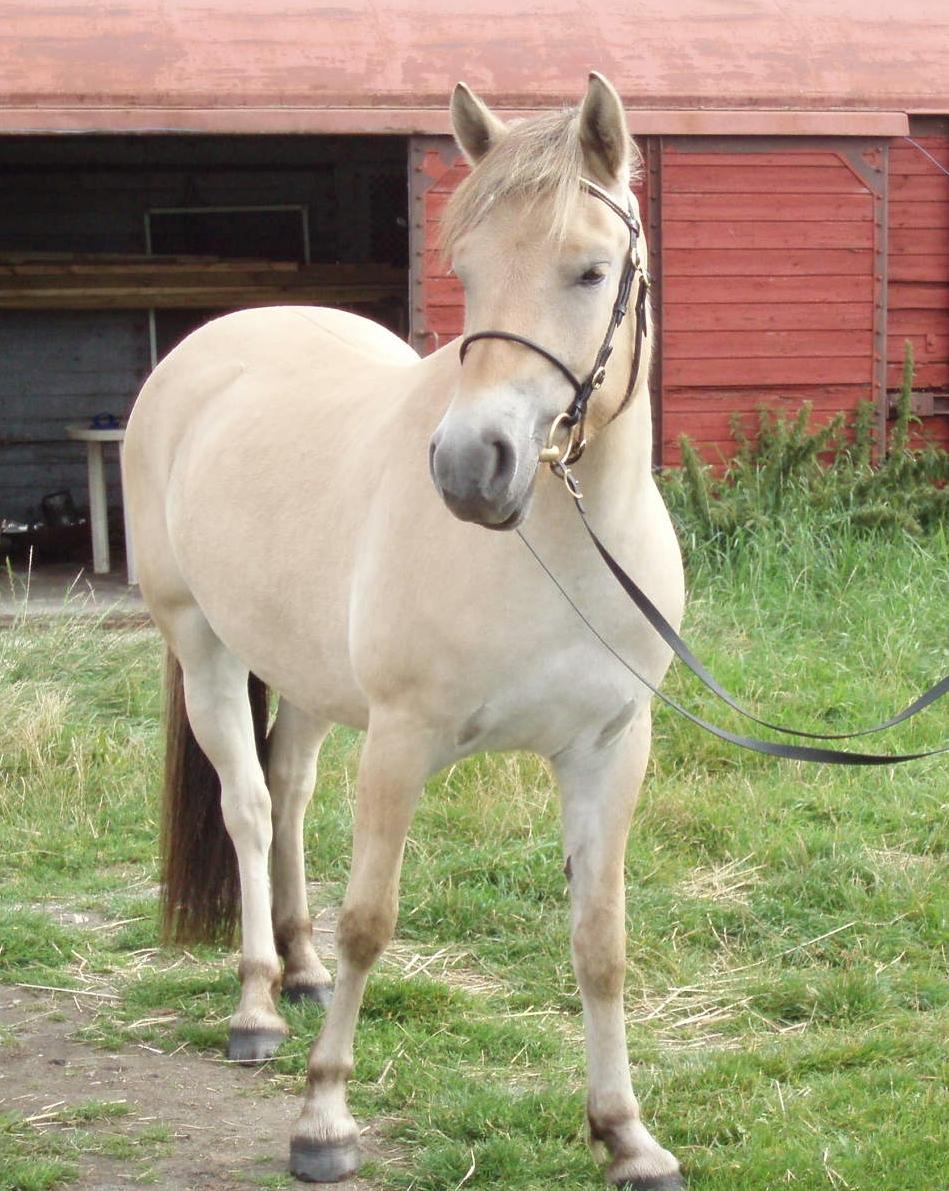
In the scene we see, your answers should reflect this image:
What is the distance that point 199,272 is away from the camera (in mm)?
10109

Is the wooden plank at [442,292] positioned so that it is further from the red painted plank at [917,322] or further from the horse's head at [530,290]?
the horse's head at [530,290]

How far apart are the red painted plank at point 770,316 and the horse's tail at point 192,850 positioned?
5541 mm

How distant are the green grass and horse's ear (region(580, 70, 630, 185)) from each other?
1876 millimetres

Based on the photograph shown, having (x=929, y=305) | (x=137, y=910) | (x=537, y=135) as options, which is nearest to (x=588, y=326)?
(x=537, y=135)

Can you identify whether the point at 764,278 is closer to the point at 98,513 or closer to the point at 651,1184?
the point at 98,513

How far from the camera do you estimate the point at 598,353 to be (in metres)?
2.43

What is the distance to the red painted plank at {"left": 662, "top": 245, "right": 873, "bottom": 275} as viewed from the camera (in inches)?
348

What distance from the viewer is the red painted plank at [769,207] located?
8.82 metres

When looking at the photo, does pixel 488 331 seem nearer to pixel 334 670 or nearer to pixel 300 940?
pixel 334 670

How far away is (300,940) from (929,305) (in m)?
7.00

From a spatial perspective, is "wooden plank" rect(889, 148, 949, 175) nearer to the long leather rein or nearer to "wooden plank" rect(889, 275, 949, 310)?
"wooden plank" rect(889, 275, 949, 310)

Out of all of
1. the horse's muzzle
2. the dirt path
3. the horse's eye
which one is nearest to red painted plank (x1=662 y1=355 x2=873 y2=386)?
the dirt path

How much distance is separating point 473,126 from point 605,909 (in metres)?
1.51

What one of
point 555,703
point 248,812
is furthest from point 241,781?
point 555,703
